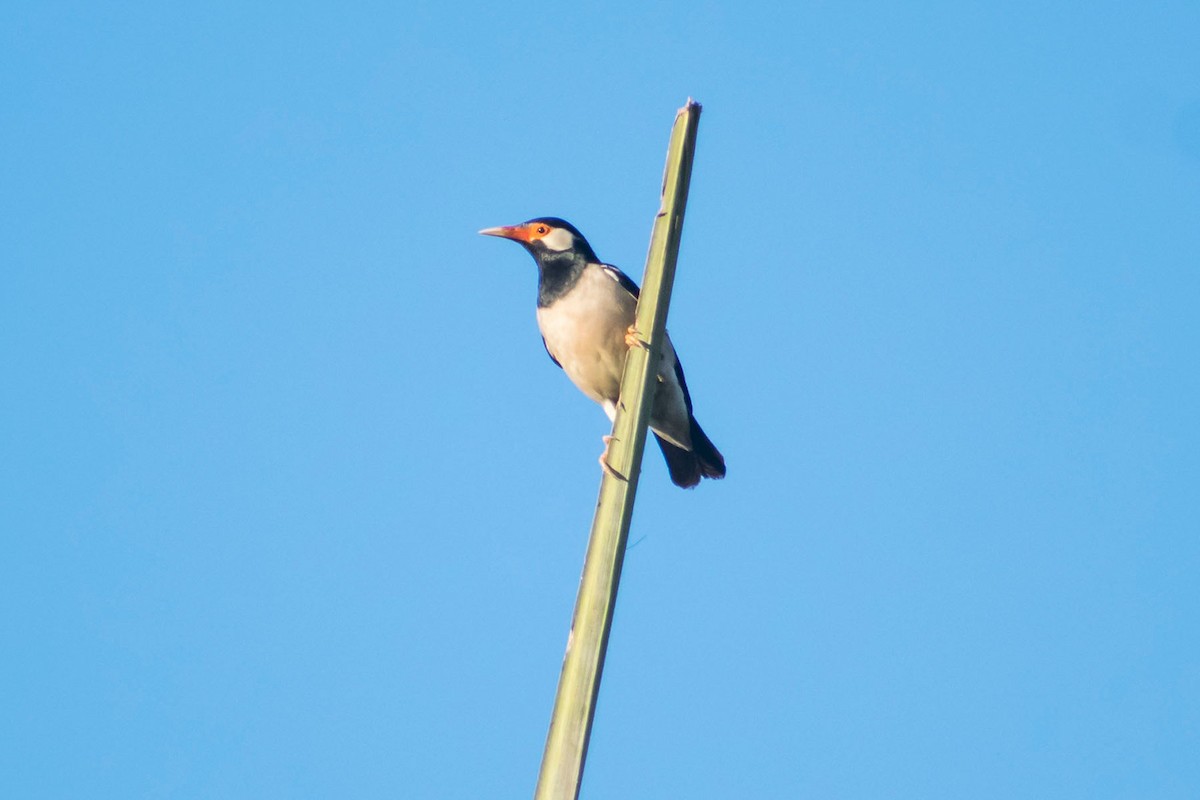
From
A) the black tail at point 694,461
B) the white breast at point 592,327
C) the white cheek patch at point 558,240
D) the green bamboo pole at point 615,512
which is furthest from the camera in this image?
the black tail at point 694,461

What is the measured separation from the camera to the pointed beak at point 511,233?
692 cm

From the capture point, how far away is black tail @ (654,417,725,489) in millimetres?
6965

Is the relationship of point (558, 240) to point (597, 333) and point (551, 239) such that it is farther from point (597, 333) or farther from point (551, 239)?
point (597, 333)

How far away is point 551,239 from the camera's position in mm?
6859

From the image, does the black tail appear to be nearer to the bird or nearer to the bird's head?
the bird

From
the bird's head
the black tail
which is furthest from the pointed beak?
the black tail

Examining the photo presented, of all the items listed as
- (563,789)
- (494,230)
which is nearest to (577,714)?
(563,789)

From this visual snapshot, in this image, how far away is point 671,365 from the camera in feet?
22.0

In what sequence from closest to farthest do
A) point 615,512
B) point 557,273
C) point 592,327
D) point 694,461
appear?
point 615,512, point 592,327, point 557,273, point 694,461

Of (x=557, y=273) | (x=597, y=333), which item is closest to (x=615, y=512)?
(x=597, y=333)

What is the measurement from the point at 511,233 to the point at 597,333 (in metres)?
0.86

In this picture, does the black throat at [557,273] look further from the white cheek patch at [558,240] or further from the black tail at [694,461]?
the black tail at [694,461]

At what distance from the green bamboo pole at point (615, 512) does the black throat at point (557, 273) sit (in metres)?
3.65

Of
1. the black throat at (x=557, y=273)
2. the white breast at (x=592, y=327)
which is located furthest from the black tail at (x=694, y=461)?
the black throat at (x=557, y=273)
